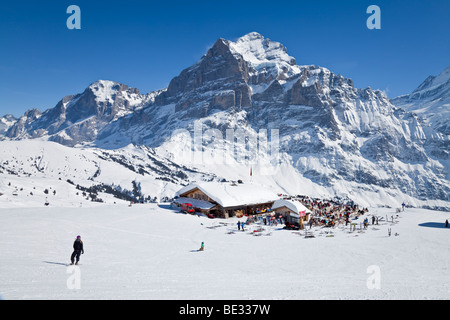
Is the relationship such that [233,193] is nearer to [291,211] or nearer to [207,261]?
[291,211]

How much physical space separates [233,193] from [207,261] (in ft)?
93.1

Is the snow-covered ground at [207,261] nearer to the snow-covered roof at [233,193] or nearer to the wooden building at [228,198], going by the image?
the wooden building at [228,198]

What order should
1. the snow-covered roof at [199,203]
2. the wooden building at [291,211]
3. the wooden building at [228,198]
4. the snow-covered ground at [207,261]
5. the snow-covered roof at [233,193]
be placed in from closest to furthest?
1. the snow-covered ground at [207,261]
2. the wooden building at [291,211]
3. the snow-covered roof at [199,203]
4. the wooden building at [228,198]
5. the snow-covered roof at [233,193]

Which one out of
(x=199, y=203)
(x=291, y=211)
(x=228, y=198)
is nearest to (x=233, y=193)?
(x=228, y=198)

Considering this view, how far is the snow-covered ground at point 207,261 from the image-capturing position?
34.5 ft

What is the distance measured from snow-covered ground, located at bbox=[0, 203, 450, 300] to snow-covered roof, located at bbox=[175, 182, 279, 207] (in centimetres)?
1130

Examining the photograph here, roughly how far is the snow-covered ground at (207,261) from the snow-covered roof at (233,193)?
445 inches

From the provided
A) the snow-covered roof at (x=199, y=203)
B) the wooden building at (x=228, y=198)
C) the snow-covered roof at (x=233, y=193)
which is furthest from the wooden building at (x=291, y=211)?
the snow-covered roof at (x=199, y=203)

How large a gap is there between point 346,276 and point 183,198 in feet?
122

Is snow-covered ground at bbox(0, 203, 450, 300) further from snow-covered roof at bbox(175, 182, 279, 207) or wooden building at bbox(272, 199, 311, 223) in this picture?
snow-covered roof at bbox(175, 182, 279, 207)
